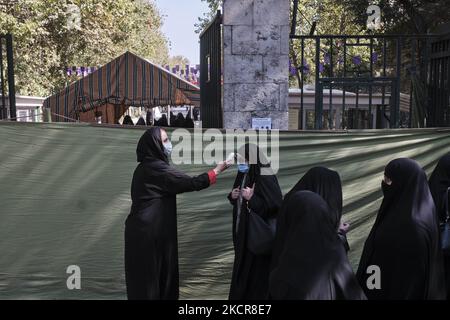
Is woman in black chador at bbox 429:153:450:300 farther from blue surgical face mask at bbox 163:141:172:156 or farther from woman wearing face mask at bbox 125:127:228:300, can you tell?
blue surgical face mask at bbox 163:141:172:156

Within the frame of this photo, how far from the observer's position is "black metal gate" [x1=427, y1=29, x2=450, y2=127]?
18.0 feet

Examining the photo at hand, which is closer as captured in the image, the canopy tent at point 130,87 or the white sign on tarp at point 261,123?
the white sign on tarp at point 261,123

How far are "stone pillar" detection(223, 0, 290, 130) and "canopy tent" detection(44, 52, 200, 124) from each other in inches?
227

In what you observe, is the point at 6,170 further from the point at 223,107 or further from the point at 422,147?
the point at 422,147

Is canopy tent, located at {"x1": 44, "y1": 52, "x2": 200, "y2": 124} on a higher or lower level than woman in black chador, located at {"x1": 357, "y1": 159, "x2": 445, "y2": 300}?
higher

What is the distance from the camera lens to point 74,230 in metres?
4.72

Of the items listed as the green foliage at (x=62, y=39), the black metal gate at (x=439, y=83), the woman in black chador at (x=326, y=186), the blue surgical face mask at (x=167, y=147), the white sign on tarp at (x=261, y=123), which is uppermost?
the green foliage at (x=62, y=39)

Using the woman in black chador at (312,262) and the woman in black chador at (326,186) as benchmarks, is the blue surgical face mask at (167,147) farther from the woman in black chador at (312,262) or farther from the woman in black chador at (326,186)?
the woman in black chador at (312,262)

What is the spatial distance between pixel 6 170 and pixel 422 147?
3.62 meters

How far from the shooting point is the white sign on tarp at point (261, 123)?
523cm

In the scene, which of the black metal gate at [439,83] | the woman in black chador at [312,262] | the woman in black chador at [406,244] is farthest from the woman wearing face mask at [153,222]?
the black metal gate at [439,83]

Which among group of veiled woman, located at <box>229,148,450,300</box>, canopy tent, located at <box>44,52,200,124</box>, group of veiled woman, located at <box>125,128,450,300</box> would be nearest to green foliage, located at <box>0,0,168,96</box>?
canopy tent, located at <box>44,52,200,124</box>

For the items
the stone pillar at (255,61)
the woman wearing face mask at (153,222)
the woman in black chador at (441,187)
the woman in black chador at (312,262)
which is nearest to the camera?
the woman in black chador at (312,262)

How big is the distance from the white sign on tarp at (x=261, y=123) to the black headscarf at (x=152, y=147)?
1266 millimetres
